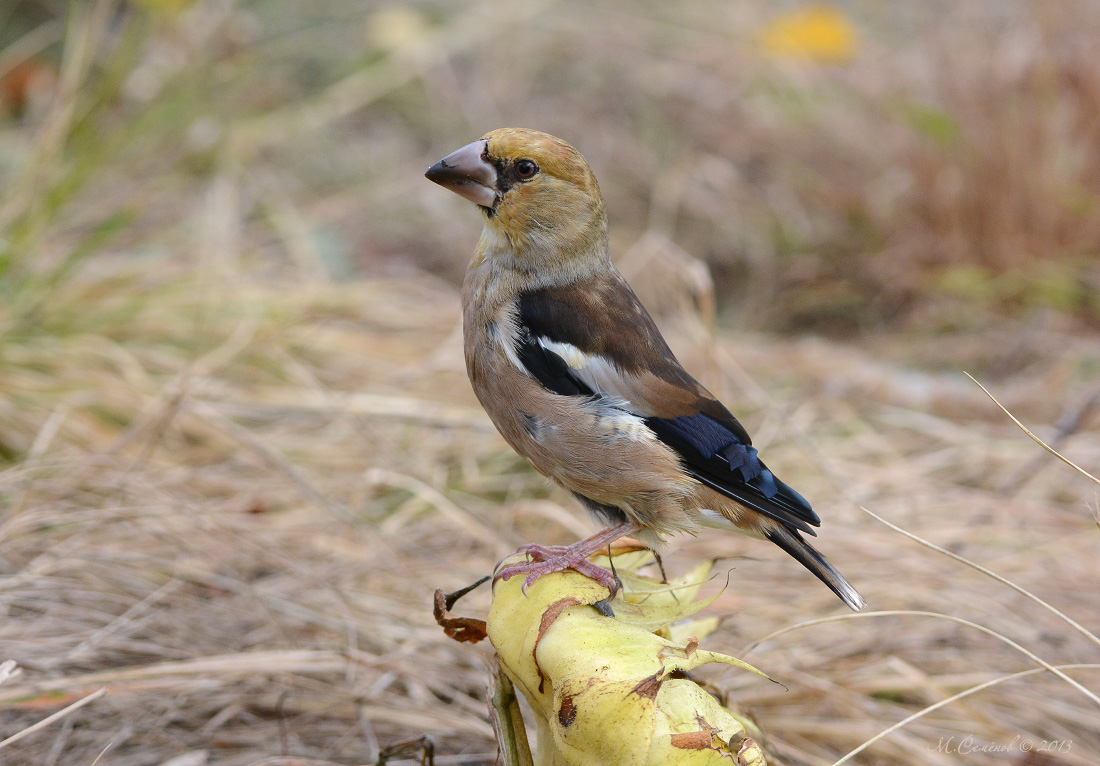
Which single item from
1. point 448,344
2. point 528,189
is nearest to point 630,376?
point 528,189

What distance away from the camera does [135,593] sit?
8.09 ft

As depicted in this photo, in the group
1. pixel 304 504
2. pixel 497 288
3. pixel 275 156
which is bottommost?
pixel 304 504

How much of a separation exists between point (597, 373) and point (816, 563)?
0.63 m

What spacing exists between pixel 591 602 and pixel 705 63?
21.2ft

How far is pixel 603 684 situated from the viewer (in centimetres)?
132

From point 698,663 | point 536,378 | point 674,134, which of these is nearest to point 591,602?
point 698,663

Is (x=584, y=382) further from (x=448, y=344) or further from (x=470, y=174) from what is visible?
(x=448, y=344)

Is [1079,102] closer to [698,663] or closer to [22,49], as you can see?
[698,663]

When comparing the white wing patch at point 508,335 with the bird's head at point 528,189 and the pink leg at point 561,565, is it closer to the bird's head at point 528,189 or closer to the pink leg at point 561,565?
the bird's head at point 528,189

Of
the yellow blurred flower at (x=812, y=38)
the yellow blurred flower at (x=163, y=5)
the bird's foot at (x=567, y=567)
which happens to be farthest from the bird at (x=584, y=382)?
the yellow blurred flower at (x=812, y=38)

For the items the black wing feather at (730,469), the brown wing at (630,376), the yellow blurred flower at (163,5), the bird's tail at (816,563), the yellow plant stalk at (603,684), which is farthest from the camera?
the yellow blurred flower at (163,5)

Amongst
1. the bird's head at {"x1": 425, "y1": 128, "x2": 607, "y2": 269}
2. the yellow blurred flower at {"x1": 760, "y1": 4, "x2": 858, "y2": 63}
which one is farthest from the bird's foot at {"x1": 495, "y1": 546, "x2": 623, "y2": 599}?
the yellow blurred flower at {"x1": 760, "y1": 4, "x2": 858, "y2": 63}

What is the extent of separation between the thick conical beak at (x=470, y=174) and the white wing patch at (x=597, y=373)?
0.41m

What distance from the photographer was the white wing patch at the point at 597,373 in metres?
2.22
